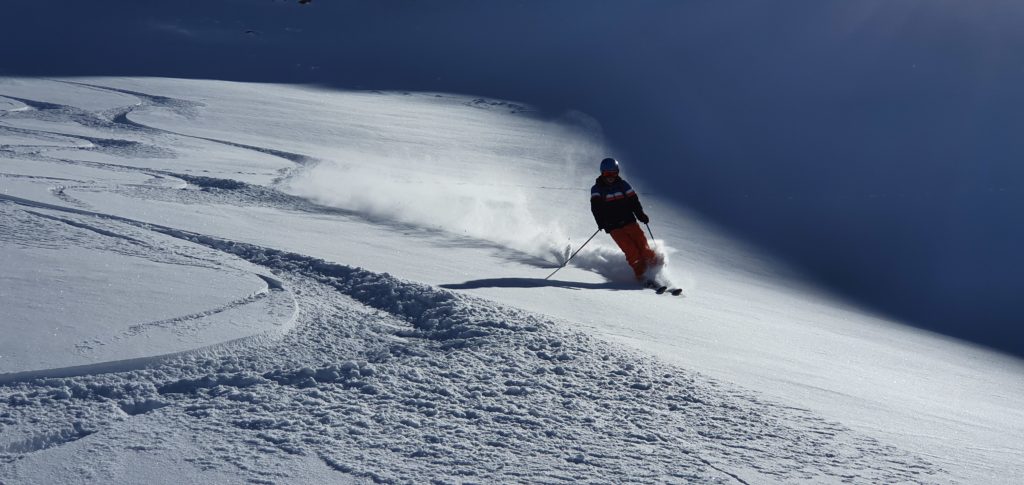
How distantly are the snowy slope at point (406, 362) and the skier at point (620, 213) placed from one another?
351 millimetres

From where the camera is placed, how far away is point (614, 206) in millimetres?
9625

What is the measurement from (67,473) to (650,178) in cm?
2105

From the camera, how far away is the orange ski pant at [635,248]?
9383 millimetres

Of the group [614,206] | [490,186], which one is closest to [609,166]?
[614,206]

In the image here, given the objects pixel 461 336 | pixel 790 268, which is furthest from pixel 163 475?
pixel 790 268

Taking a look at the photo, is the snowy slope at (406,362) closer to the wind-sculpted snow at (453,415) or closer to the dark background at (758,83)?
the wind-sculpted snow at (453,415)

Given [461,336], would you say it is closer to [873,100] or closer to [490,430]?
[490,430]

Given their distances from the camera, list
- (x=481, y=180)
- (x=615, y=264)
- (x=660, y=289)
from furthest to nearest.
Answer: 1. (x=481, y=180)
2. (x=615, y=264)
3. (x=660, y=289)

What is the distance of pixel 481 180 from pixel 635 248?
30.7 feet

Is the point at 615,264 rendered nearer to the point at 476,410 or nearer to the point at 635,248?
the point at 635,248

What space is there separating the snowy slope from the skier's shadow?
0.16 ft

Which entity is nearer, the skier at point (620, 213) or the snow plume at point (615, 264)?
the snow plume at point (615, 264)

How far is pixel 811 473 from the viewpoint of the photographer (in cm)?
401

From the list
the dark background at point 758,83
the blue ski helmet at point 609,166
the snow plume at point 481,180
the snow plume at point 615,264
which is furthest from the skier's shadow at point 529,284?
the dark background at point 758,83
